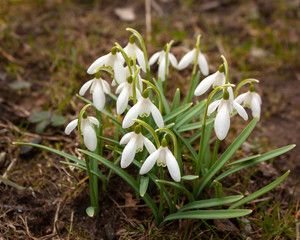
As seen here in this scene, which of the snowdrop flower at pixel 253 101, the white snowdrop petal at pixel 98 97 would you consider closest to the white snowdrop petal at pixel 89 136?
the white snowdrop petal at pixel 98 97

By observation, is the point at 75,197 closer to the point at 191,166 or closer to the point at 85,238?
the point at 85,238

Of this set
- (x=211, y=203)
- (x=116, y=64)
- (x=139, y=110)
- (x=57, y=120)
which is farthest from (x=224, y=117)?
(x=57, y=120)

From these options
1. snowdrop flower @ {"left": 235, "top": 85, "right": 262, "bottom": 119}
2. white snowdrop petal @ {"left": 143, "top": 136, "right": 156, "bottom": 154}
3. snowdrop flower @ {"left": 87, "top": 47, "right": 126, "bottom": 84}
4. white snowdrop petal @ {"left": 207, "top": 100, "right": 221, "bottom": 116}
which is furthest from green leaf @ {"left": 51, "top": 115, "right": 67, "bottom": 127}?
snowdrop flower @ {"left": 235, "top": 85, "right": 262, "bottom": 119}

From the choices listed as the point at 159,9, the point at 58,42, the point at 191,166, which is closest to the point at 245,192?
the point at 191,166

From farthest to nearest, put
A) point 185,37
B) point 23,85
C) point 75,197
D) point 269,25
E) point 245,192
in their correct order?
point 269,25 < point 185,37 < point 23,85 < point 245,192 < point 75,197

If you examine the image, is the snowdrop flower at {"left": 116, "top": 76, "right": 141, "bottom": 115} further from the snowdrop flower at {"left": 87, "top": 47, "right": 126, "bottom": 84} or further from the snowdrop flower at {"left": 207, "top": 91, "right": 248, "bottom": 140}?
the snowdrop flower at {"left": 207, "top": 91, "right": 248, "bottom": 140}

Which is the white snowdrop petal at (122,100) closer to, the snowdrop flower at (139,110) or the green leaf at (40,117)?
the snowdrop flower at (139,110)
